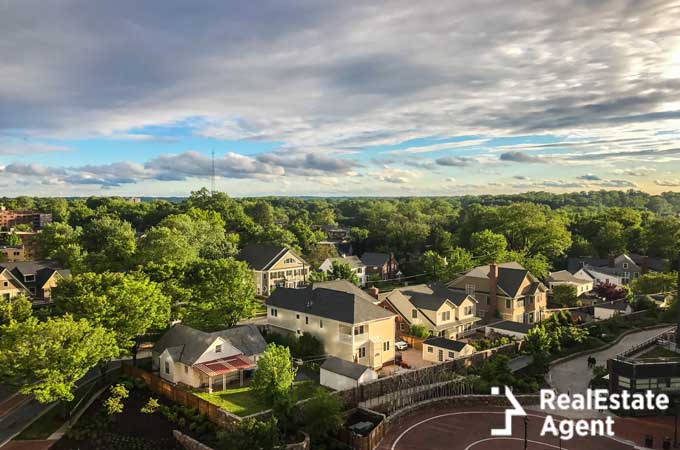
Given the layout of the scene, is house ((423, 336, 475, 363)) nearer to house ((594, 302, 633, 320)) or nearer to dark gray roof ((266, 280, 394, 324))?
dark gray roof ((266, 280, 394, 324))

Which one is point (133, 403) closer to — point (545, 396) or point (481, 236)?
point (545, 396)

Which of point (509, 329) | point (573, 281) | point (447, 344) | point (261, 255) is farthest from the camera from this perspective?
point (261, 255)

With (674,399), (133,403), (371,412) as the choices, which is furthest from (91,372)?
(674,399)

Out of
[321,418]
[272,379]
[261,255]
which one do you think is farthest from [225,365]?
[261,255]

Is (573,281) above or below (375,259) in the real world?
below

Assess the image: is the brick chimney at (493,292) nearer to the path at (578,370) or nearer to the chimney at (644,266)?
the path at (578,370)

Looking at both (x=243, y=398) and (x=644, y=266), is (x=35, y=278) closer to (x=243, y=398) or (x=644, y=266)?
(x=243, y=398)

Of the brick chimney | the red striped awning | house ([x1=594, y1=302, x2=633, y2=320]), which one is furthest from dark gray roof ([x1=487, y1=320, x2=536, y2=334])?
the red striped awning
